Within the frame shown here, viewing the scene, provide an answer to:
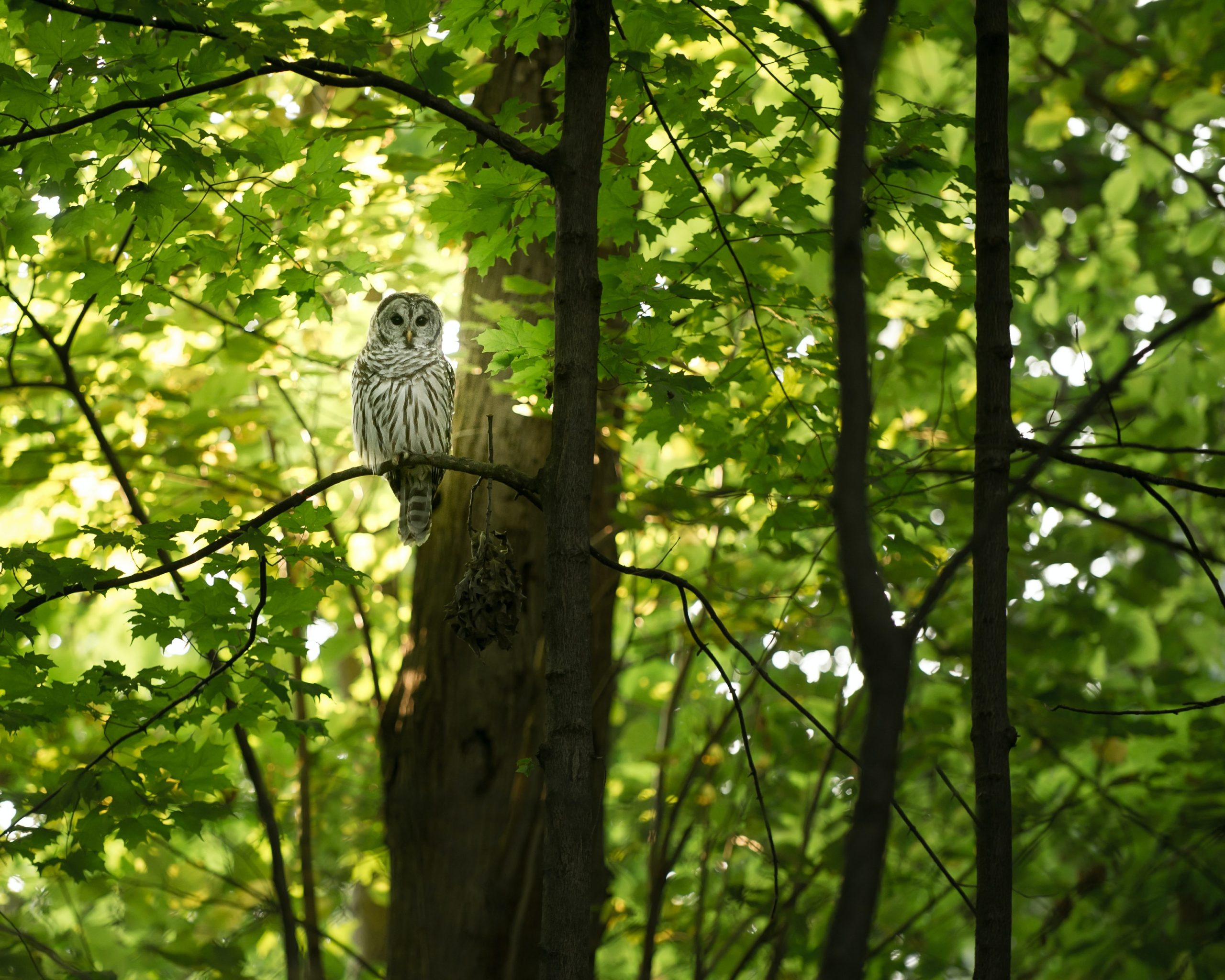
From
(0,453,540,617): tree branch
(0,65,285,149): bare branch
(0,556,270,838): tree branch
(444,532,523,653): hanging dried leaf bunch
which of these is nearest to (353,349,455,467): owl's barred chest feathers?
(0,556,270,838): tree branch

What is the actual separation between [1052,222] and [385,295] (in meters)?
4.10

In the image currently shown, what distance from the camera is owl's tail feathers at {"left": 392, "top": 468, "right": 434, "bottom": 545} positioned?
416cm

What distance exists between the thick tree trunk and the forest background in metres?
0.02

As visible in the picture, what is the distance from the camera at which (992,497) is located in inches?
80.8

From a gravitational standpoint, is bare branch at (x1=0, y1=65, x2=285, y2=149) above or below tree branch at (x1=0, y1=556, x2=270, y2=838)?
above

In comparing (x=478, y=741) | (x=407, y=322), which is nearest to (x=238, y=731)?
(x=478, y=741)

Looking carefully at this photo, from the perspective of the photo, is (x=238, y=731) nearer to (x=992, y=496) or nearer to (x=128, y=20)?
(x=128, y=20)

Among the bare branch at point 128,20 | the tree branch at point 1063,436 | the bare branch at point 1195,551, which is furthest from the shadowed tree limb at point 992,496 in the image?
the bare branch at point 128,20

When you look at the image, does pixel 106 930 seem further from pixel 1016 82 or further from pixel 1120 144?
pixel 1120 144

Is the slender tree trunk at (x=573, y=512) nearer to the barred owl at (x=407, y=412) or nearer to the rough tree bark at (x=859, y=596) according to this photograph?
the rough tree bark at (x=859, y=596)

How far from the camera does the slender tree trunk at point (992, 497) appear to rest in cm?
195

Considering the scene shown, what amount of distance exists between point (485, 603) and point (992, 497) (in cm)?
113

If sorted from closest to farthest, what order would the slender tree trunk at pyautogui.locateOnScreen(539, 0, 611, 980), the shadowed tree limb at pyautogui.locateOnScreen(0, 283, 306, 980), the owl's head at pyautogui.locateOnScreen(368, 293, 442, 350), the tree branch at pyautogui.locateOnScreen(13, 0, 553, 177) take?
the slender tree trunk at pyautogui.locateOnScreen(539, 0, 611, 980), the tree branch at pyautogui.locateOnScreen(13, 0, 553, 177), the shadowed tree limb at pyautogui.locateOnScreen(0, 283, 306, 980), the owl's head at pyautogui.locateOnScreen(368, 293, 442, 350)

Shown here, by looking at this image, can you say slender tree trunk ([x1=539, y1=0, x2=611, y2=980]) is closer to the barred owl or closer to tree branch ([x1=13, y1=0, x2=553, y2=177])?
tree branch ([x1=13, y1=0, x2=553, y2=177])
